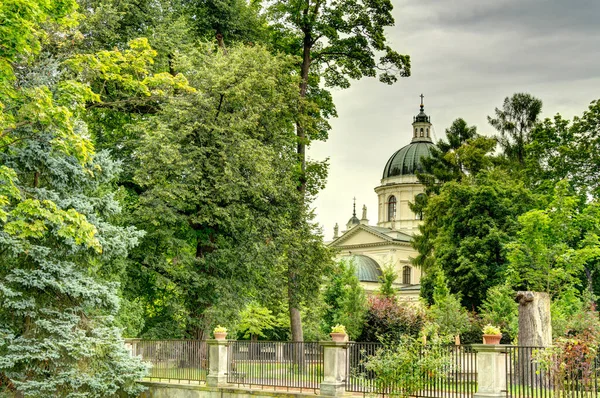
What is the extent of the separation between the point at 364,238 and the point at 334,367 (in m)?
71.5

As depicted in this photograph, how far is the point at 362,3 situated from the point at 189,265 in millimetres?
14476

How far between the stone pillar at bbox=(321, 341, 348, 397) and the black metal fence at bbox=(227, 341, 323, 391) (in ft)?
1.29

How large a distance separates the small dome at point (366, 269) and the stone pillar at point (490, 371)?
6500cm

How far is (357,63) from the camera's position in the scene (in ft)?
117

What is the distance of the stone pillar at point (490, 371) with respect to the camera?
15.8 metres

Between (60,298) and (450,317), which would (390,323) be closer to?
(450,317)

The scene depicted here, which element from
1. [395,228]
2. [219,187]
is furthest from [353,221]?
[219,187]

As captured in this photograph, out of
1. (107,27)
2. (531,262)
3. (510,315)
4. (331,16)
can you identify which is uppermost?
(331,16)

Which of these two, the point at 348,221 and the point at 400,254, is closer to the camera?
the point at 400,254

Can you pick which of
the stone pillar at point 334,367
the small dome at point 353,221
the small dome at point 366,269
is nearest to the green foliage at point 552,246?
the stone pillar at point 334,367

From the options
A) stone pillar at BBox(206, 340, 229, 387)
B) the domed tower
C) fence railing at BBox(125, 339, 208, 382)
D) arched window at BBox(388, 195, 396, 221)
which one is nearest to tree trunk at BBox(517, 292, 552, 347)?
stone pillar at BBox(206, 340, 229, 387)

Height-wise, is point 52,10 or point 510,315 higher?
point 52,10

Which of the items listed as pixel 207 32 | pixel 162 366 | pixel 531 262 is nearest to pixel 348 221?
Answer: pixel 531 262

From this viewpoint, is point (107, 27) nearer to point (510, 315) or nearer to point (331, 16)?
point (331, 16)
